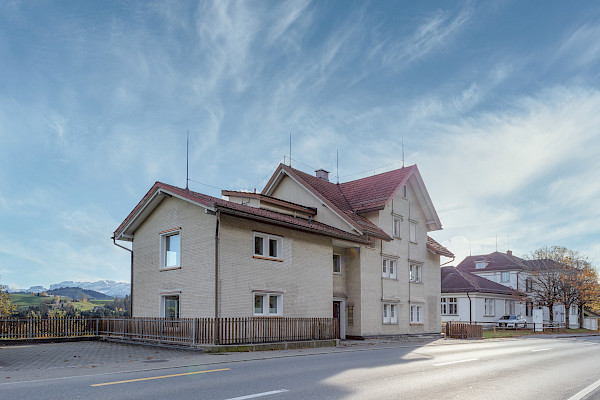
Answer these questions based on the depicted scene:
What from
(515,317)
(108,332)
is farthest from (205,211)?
(515,317)

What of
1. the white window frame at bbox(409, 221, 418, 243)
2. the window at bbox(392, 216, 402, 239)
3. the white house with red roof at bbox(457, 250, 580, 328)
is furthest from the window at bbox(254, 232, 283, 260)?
the white house with red roof at bbox(457, 250, 580, 328)

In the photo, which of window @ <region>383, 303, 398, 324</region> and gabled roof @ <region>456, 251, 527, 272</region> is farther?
gabled roof @ <region>456, 251, 527, 272</region>

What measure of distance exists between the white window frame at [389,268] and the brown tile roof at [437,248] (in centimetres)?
433

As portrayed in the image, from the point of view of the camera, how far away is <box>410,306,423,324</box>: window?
3234 centimetres

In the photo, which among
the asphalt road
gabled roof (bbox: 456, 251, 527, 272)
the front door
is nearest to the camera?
the asphalt road

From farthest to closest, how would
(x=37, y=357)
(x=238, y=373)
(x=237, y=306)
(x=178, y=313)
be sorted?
(x=178, y=313) → (x=237, y=306) → (x=37, y=357) → (x=238, y=373)

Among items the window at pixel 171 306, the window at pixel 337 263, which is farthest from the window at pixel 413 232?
the window at pixel 171 306

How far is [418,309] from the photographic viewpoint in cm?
3322

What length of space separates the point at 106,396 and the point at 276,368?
4.95m

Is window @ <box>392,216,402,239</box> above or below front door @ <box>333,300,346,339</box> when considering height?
above

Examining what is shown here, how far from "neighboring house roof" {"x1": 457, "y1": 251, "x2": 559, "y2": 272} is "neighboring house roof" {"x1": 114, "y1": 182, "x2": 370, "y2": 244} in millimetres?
36825

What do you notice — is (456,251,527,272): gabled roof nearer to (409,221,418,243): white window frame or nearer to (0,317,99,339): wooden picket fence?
(409,221,418,243): white window frame

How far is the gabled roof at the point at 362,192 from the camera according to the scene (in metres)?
28.9

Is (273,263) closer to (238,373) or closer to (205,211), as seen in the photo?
(205,211)
